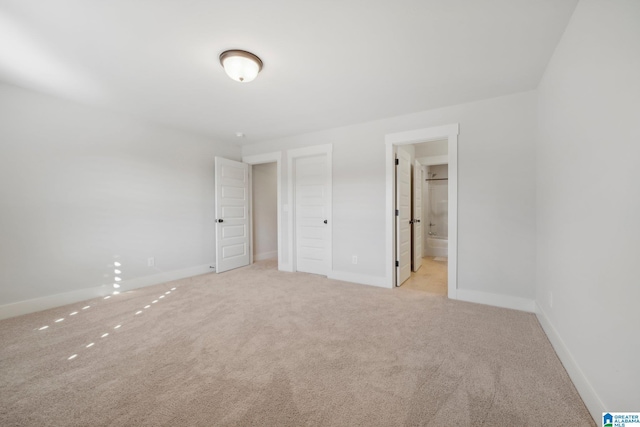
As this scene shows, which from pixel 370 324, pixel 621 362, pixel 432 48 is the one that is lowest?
pixel 370 324

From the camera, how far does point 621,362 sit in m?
1.14

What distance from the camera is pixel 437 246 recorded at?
6430 mm

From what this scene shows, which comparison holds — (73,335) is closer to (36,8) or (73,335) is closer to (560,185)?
(36,8)

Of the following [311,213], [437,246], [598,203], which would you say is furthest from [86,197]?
[437,246]

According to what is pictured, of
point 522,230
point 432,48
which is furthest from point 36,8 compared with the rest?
point 522,230

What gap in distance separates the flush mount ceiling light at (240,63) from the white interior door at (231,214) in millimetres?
2593

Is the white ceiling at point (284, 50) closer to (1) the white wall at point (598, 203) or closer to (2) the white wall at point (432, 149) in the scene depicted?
(1) the white wall at point (598, 203)

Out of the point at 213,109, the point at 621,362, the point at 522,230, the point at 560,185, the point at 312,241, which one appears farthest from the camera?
the point at 312,241

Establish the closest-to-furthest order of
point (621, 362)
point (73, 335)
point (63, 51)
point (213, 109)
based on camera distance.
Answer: point (621, 362), point (63, 51), point (73, 335), point (213, 109)

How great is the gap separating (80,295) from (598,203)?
516 cm

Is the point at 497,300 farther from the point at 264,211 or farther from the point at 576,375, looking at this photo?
the point at 264,211

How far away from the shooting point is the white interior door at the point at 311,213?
175 inches

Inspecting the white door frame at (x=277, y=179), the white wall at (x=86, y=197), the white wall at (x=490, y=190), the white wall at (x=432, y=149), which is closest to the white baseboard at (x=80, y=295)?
the white wall at (x=86, y=197)

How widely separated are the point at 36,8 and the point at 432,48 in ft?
9.60
